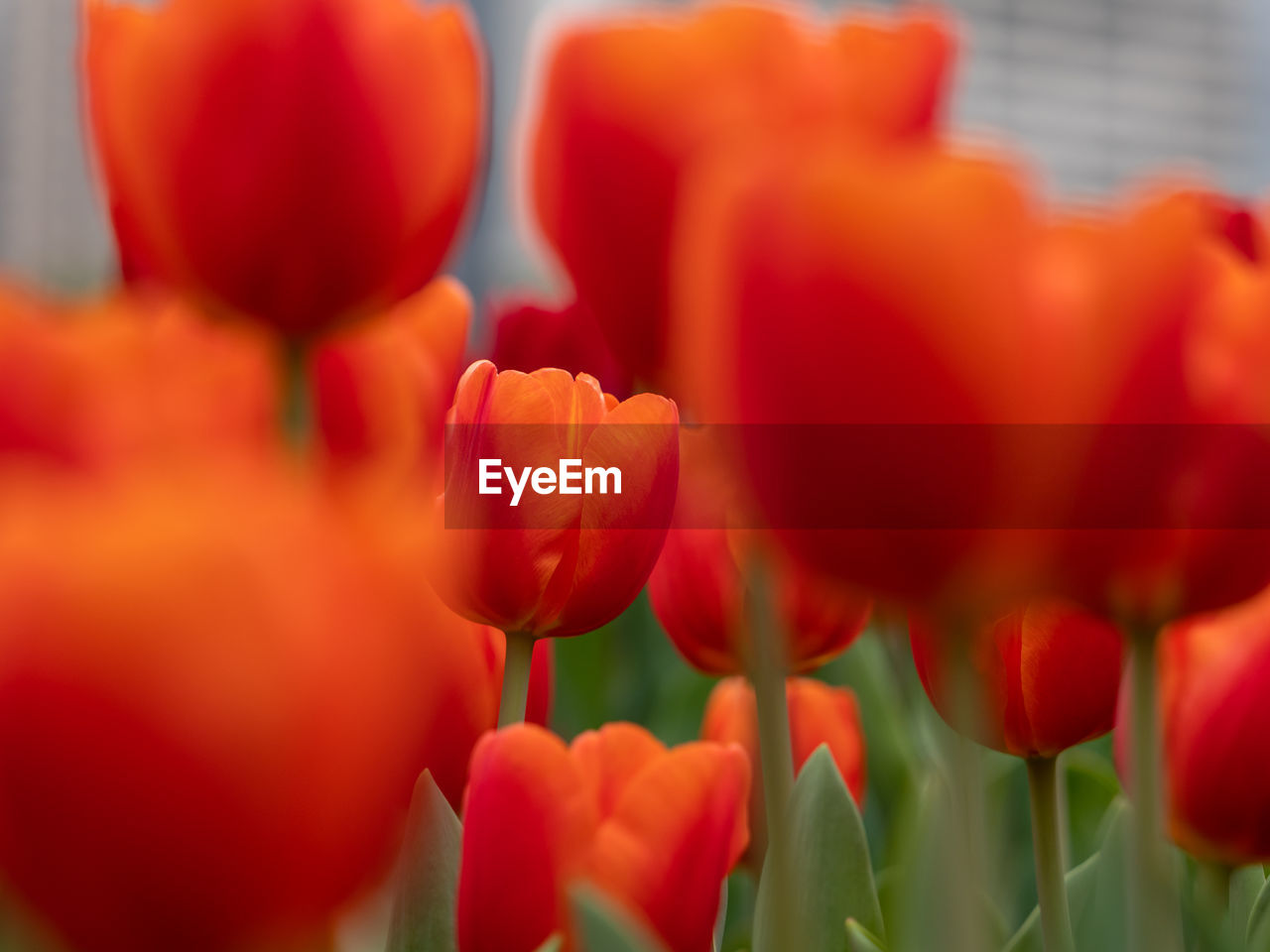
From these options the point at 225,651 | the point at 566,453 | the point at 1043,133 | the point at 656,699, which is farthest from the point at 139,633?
the point at 1043,133

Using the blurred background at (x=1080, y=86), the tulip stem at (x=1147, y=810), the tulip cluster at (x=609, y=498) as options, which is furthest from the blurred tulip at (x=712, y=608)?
the blurred background at (x=1080, y=86)

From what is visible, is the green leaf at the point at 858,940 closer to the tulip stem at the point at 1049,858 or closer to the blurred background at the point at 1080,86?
the tulip stem at the point at 1049,858

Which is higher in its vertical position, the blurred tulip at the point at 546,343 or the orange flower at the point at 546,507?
the blurred tulip at the point at 546,343

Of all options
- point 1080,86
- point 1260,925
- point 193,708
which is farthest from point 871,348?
point 1080,86

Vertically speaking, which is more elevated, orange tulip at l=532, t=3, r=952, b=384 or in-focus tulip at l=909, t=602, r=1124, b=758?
orange tulip at l=532, t=3, r=952, b=384

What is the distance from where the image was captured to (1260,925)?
0.27 meters

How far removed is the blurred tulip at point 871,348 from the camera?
14 cm

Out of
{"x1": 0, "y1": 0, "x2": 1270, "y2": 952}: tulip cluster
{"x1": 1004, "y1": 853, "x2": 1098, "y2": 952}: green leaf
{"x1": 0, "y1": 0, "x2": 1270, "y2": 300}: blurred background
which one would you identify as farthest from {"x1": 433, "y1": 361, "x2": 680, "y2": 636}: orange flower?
{"x1": 0, "y1": 0, "x2": 1270, "y2": 300}: blurred background

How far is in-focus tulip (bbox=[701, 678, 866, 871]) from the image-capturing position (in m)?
0.31

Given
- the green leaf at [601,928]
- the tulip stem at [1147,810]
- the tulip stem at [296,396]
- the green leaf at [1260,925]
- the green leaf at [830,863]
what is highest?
the tulip stem at [296,396]

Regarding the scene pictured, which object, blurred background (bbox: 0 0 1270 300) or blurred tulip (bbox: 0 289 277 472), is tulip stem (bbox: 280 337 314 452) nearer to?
blurred tulip (bbox: 0 289 277 472)

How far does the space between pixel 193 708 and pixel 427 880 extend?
146mm

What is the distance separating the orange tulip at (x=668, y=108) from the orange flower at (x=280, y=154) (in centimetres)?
5

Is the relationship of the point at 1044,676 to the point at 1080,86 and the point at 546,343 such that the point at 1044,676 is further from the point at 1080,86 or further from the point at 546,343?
the point at 1080,86
